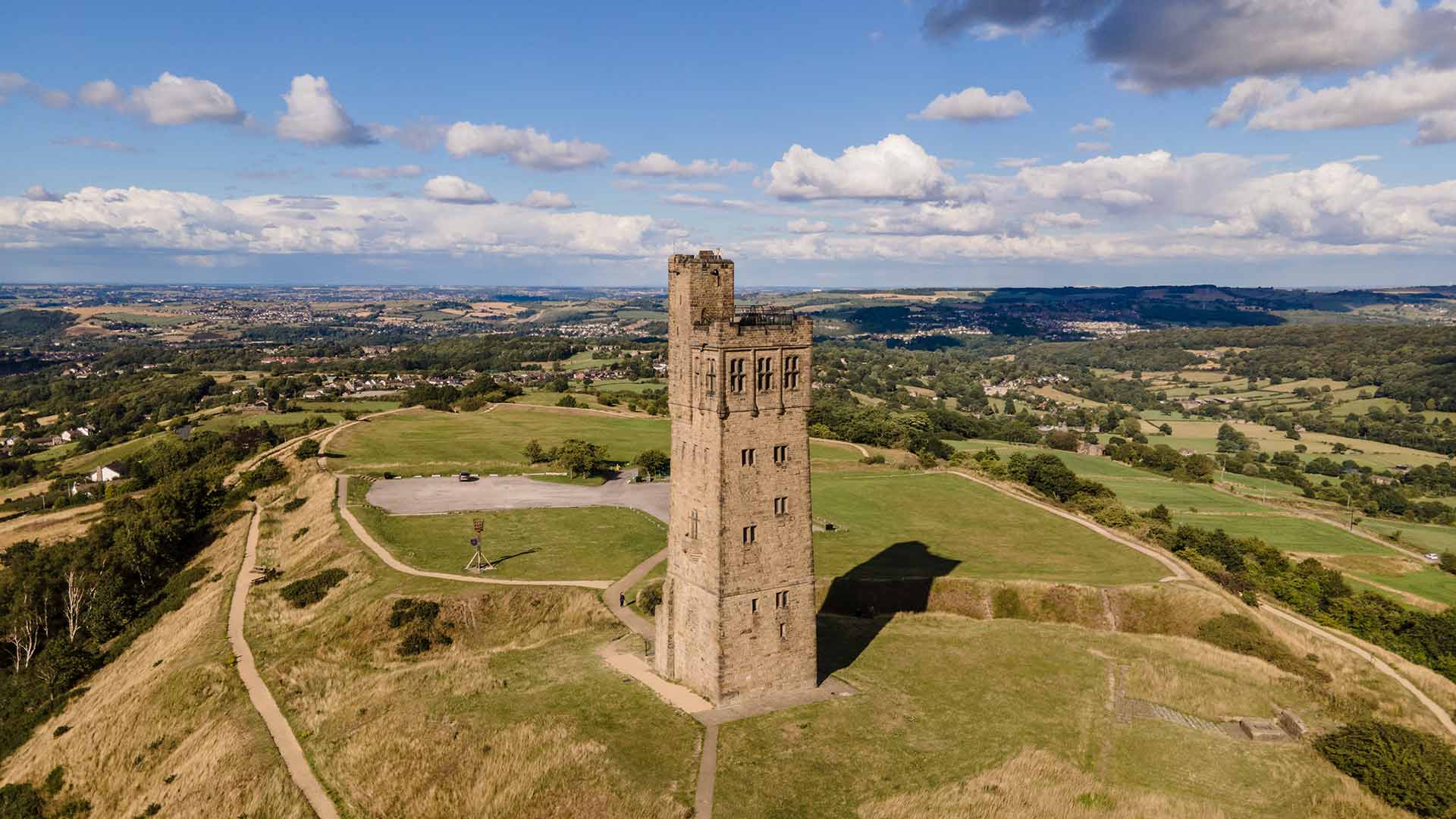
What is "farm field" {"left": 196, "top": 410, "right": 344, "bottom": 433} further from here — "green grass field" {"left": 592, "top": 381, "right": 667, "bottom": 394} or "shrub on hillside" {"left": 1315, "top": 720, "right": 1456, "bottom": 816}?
"shrub on hillside" {"left": 1315, "top": 720, "right": 1456, "bottom": 816}

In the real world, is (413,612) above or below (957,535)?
above

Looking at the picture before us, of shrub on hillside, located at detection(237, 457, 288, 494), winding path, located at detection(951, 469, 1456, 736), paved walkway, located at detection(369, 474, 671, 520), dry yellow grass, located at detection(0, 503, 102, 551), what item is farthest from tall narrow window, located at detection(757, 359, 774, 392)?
dry yellow grass, located at detection(0, 503, 102, 551)

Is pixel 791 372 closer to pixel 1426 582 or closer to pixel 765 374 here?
pixel 765 374

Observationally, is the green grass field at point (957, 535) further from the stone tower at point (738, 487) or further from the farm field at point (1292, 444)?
the farm field at point (1292, 444)

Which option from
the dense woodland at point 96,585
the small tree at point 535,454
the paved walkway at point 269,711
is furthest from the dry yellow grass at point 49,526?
the small tree at point 535,454

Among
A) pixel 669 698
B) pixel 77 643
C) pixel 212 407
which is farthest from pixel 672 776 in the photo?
pixel 212 407

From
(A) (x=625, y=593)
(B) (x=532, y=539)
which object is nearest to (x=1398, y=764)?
(A) (x=625, y=593)
